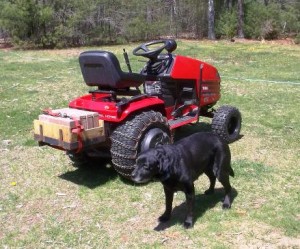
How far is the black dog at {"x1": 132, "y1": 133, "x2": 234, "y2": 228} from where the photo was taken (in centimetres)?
380

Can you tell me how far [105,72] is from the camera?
16.3ft

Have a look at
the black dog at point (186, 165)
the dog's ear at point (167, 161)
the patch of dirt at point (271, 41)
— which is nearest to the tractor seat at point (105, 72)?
the black dog at point (186, 165)

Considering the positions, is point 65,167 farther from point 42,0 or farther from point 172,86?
point 42,0

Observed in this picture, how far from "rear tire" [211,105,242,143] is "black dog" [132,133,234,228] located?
1711mm

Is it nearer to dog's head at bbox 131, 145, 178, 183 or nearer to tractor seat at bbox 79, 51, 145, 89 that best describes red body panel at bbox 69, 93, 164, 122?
tractor seat at bbox 79, 51, 145, 89

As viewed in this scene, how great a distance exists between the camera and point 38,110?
884cm

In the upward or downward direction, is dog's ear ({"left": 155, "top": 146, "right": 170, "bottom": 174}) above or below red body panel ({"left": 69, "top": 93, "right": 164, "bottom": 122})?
below

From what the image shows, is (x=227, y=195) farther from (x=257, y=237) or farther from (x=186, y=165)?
(x=186, y=165)

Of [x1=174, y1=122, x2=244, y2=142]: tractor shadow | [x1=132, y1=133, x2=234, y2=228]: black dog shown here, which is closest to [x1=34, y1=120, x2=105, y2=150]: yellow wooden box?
[x1=132, y1=133, x2=234, y2=228]: black dog

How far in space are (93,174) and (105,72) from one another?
142cm

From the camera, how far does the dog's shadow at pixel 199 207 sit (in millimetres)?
4341

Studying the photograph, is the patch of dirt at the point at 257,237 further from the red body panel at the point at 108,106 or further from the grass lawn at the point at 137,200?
the red body panel at the point at 108,106

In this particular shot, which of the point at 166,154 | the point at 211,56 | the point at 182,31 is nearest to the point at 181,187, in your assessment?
the point at 166,154

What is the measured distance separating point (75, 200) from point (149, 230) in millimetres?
1090
